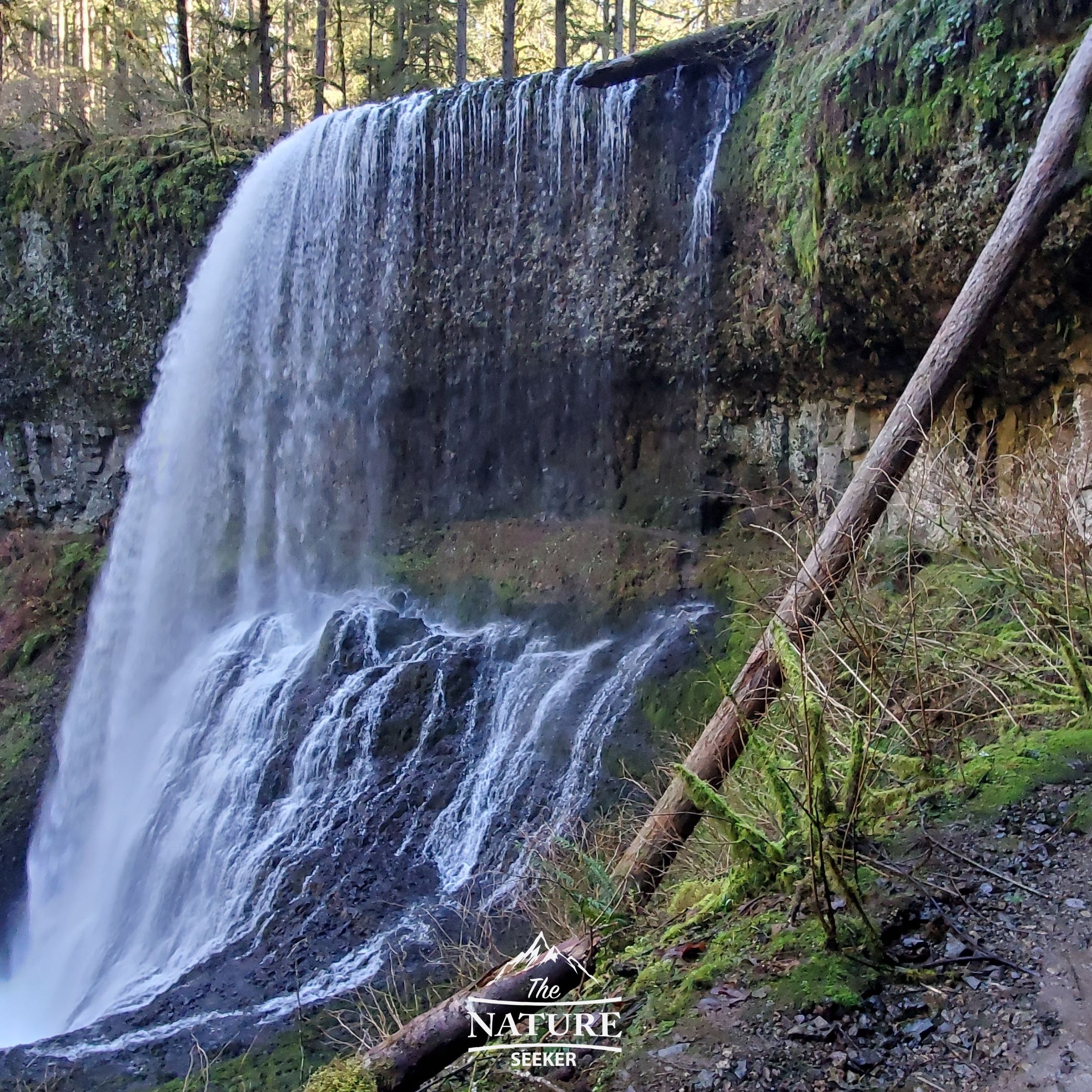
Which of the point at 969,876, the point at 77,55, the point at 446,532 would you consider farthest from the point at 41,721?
the point at 77,55

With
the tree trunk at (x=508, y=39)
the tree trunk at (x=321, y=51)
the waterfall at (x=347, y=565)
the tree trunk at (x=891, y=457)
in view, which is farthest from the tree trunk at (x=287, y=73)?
the tree trunk at (x=891, y=457)

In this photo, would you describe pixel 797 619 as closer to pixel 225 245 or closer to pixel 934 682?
pixel 934 682

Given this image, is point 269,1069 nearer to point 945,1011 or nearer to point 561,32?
point 945,1011

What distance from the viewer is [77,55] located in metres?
22.8

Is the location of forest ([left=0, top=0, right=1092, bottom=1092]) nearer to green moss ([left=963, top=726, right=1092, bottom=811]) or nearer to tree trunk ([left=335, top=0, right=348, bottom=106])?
green moss ([left=963, top=726, right=1092, bottom=811])

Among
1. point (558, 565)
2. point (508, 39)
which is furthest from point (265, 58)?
point (558, 565)

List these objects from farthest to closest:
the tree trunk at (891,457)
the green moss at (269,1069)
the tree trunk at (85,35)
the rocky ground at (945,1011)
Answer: the tree trunk at (85,35) < the green moss at (269,1069) < the tree trunk at (891,457) < the rocky ground at (945,1011)

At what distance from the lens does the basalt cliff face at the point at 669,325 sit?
20.7ft

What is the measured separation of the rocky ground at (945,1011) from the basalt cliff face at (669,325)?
2.01 m

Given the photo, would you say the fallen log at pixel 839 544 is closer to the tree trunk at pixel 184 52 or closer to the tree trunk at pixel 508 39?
the tree trunk at pixel 508 39

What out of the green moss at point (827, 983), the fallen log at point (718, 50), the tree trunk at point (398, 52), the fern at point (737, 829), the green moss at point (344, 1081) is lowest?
the green moss at point (344, 1081)

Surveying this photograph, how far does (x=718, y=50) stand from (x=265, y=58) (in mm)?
11082

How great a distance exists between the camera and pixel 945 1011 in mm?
1932

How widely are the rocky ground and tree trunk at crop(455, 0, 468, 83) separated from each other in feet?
59.1
